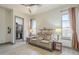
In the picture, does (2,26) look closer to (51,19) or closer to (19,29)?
(19,29)

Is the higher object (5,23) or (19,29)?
(5,23)

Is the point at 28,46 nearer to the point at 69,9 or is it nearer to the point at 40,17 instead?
the point at 40,17

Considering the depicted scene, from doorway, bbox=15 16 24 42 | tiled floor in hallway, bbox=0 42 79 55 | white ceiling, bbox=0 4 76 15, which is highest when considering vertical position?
white ceiling, bbox=0 4 76 15

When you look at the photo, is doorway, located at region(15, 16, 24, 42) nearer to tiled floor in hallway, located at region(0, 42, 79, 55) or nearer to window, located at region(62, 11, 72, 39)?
tiled floor in hallway, located at region(0, 42, 79, 55)

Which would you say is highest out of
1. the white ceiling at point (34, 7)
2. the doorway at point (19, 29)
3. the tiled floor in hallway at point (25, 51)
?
the white ceiling at point (34, 7)

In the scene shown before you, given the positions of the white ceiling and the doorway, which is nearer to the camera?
the white ceiling

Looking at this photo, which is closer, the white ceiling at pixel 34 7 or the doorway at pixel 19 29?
the white ceiling at pixel 34 7

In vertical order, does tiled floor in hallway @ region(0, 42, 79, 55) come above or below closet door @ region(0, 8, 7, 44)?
below

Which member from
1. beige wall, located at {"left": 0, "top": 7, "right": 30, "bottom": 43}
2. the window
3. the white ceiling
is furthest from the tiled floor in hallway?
the white ceiling

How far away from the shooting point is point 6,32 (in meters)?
2.27

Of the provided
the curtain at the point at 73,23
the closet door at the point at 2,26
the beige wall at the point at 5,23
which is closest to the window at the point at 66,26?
the curtain at the point at 73,23

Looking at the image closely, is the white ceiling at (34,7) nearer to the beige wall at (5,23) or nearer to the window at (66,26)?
the beige wall at (5,23)

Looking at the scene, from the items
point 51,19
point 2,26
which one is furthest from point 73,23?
A: point 2,26

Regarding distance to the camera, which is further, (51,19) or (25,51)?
(51,19)
